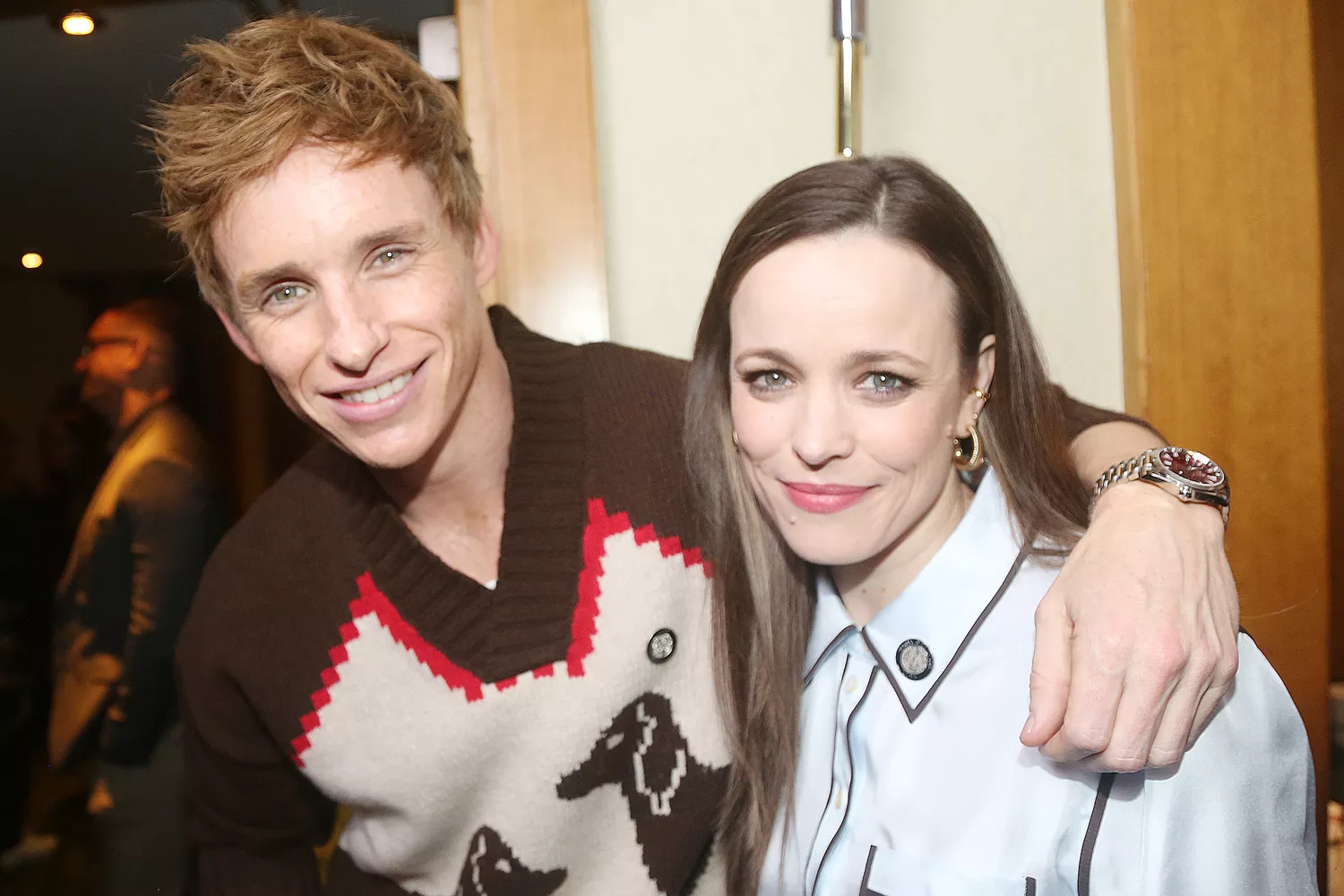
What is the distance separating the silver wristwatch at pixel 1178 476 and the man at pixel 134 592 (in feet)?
4.54

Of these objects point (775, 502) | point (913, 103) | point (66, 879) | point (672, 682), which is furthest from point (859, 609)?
point (66, 879)

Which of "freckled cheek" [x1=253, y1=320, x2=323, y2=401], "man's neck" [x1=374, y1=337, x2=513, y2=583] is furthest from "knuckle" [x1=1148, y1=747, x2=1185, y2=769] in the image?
"freckled cheek" [x1=253, y1=320, x2=323, y2=401]

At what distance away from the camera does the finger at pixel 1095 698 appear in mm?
726

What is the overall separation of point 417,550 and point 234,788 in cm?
44

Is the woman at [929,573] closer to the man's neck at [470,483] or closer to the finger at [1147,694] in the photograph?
the finger at [1147,694]

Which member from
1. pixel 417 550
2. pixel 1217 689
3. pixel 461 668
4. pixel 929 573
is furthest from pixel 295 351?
pixel 1217 689

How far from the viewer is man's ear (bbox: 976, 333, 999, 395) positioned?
3.19 ft

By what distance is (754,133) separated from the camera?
1584 millimetres

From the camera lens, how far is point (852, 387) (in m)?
0.92

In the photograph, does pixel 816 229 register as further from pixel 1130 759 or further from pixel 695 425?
pixel 1130 759

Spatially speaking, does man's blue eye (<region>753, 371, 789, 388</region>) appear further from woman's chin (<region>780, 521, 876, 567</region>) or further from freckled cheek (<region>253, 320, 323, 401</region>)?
freckled cheek (<region>253, 320, 323, 401</region>)

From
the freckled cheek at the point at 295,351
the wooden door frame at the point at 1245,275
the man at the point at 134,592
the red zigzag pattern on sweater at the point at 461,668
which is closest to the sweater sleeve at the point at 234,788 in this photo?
the red zigzag pattern on sweater at the point at 461,668

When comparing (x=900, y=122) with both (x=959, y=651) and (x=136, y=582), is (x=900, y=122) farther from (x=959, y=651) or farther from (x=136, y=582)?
(x=136, y=582)

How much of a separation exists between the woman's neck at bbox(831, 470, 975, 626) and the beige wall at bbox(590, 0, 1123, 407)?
68 cm
